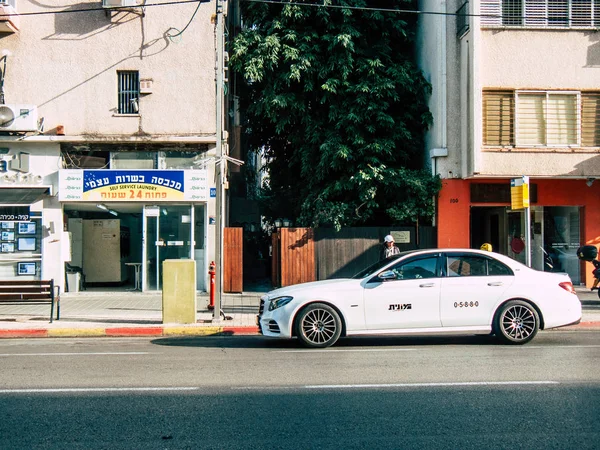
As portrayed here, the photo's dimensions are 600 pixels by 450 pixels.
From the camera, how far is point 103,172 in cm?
1762

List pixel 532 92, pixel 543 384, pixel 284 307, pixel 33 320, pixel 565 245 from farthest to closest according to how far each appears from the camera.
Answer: pixel 565 245 < pixel 532 92 < pixel 33 320 < pixel 284 307 < pixel 543 384

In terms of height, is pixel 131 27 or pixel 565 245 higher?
pixel 131 27

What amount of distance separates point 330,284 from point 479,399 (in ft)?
12.8

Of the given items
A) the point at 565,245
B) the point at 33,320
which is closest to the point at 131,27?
the point at 33,320

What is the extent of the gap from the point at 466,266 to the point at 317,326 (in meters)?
2.61

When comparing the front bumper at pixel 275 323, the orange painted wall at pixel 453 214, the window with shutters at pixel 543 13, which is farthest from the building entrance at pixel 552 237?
the front bumper at pixel 275 323

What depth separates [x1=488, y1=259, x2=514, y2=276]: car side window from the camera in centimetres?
1006

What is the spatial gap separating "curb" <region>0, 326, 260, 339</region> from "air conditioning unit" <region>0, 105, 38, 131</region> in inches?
279

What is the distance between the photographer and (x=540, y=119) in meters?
17.6

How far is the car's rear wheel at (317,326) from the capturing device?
9695 mm

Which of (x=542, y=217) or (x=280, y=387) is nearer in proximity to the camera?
(x=280, y=387)

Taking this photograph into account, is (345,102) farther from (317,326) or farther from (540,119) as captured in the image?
(317,326)

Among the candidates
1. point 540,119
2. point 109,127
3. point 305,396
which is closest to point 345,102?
point 540,119

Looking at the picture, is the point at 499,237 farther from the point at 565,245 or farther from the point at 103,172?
the point at 103,172
